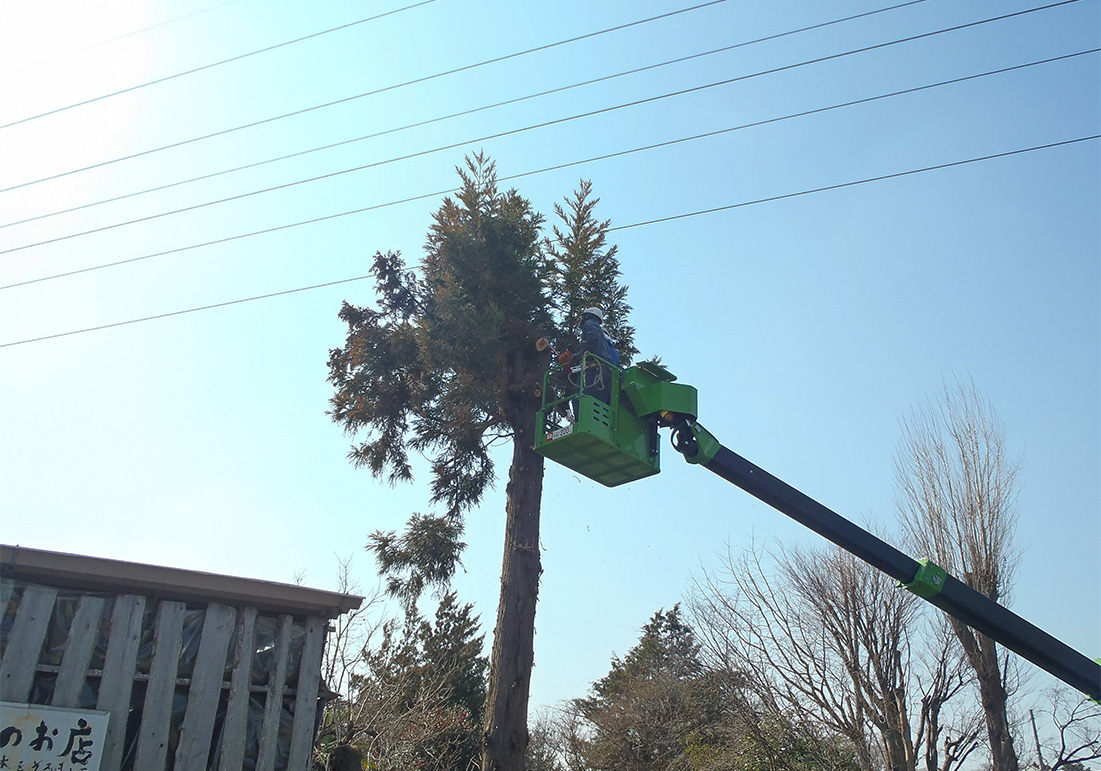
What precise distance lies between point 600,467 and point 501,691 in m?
2.87

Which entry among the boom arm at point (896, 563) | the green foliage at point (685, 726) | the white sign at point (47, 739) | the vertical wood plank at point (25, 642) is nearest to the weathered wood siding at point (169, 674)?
the vertical wood plank at point (25, 642)

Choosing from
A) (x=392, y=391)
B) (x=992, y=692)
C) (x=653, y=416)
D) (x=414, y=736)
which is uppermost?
(x=392, y=391)

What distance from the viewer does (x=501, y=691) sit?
8.73 metres

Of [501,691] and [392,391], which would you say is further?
[392,391]

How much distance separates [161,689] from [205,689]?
1.09 feet

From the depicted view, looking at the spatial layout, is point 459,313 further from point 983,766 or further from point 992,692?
point 983,766

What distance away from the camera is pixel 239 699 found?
6699mm

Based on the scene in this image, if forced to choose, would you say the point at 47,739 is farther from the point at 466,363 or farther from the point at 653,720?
the point at 653,720

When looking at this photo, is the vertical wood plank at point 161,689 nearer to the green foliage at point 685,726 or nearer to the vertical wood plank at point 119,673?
the vertical wood plank at point 119,673

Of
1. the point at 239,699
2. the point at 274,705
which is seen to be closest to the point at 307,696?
the point at 274,705

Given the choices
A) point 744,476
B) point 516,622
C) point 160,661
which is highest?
point 744,476

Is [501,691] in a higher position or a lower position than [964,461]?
lower

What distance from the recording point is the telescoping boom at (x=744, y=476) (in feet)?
25.3

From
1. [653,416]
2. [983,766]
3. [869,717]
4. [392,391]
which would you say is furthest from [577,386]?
[983,766]
